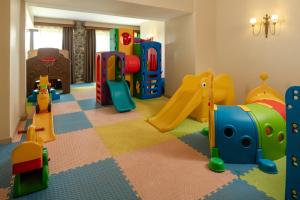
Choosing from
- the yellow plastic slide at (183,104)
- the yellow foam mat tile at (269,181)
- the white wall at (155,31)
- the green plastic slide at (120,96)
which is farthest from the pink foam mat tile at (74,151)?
the white wall at (155,31)

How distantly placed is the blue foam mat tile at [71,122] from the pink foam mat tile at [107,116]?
10 cm

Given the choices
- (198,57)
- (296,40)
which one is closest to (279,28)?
(296,40)

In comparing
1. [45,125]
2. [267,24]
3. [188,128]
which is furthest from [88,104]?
[267,24]

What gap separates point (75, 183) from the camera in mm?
1573

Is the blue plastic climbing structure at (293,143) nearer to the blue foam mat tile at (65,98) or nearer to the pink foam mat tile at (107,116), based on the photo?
the pink foam mat tile at (107,116)

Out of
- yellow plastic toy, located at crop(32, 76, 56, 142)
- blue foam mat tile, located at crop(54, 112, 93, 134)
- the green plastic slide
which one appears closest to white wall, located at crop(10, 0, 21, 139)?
yellow plastic toy, located at crop(32, 76, 56, 142)

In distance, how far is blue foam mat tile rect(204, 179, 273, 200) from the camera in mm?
1418

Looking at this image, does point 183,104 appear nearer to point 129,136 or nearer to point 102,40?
point 129,136

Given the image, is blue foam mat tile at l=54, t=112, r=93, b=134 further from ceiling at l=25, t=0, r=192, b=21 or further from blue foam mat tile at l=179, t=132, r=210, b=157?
ceiling at l=25, t=0, r=192, b=21

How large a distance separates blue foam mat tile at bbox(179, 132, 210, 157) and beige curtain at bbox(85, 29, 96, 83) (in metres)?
5.71

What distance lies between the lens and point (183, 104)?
304 cm

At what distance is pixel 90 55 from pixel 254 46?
557 cm

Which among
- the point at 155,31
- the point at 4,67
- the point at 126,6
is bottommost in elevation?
the point at 4,67

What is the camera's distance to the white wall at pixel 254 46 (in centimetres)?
288
